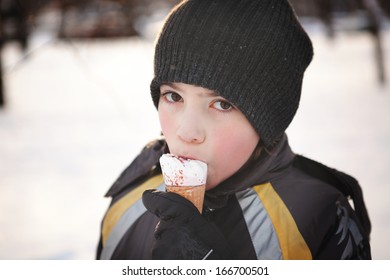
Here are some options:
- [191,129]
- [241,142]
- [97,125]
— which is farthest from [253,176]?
[97,125]

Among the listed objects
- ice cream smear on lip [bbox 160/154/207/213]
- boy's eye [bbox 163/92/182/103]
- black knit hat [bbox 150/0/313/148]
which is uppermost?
black knit hat [bbox 150/0/313/148]

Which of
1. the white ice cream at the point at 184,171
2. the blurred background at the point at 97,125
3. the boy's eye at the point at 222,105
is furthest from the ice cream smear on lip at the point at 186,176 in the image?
the blurred background at the point at 97,125

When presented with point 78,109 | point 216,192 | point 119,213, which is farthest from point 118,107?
point 216,192

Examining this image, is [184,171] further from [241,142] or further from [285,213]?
[285,213]

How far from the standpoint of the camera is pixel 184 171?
1043mm

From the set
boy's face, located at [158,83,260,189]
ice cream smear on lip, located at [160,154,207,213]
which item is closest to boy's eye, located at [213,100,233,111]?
boy's face, located at [158,83,260,189]

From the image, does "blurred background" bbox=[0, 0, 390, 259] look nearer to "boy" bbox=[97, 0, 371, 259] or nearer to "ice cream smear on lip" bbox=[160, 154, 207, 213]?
"boy" bbox=[97, 0, 371, 259]

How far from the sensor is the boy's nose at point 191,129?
1032 mm

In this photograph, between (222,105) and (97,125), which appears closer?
(222,105)

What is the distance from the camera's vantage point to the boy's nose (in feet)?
3.39

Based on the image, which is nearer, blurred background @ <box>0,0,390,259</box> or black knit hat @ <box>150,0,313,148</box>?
black knit hat @ <box>150,0,313,148</box>

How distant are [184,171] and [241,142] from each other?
138mm
